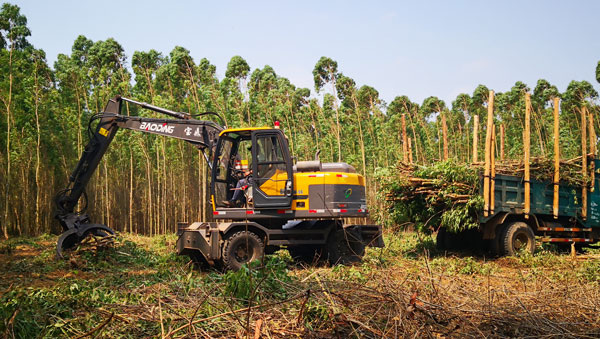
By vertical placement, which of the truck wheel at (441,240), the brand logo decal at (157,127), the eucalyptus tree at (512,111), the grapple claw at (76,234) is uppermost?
the eucalyptus tree at (512,111)

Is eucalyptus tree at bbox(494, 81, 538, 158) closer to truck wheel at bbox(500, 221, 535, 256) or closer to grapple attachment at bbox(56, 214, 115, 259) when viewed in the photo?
truck wheel at bbox(500, 221, 535, 256)

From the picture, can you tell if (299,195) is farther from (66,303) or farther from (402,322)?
(402,322)

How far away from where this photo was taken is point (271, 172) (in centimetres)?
1049

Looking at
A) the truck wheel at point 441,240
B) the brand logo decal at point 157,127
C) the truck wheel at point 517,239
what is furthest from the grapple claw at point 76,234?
the truck wheel at point 517,239

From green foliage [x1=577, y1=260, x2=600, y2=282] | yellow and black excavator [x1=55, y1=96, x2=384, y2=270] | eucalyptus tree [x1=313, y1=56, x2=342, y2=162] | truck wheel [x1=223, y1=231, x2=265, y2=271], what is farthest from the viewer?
eucalyptus tree [x1=313, y1=56, x2=342, y2=162]

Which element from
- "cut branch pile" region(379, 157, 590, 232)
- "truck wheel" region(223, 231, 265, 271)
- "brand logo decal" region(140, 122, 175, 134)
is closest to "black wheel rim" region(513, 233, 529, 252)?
"cut branch pile" region(379, 157, 590, 232)

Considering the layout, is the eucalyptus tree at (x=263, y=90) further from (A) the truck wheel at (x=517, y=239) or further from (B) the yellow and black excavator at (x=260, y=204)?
(A) the truck wheel at (x=517, y=239)

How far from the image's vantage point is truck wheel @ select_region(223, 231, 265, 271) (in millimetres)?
10172

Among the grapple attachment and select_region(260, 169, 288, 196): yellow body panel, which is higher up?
select_region(260, 169, 288, 196): yellow body panel

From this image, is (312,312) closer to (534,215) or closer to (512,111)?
(534,215)

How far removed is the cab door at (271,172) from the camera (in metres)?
10.4

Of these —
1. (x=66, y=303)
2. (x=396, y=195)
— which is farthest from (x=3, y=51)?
(x=66, y=303)

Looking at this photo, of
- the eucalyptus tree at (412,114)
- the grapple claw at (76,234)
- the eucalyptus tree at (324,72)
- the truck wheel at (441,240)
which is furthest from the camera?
the eucalyptus tree at (412,114)

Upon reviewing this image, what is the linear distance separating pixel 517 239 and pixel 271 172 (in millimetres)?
6164
